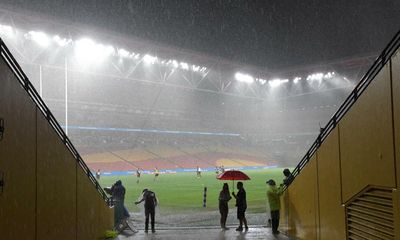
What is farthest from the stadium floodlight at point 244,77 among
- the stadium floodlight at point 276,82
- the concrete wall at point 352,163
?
the concrete wall at point 352,163

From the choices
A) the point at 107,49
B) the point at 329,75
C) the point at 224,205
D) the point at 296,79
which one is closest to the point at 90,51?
the point at 107,49

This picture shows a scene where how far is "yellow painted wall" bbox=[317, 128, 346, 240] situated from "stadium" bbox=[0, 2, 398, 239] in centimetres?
1669

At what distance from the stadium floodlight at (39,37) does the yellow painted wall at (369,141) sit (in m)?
39.3

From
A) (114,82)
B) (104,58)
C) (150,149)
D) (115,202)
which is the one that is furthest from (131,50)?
(115,202)

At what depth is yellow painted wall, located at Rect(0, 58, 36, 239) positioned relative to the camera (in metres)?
6.02

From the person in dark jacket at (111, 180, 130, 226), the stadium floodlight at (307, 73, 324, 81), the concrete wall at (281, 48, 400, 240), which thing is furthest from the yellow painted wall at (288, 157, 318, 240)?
the stadium floodlight at (307, 73, 324, 81)

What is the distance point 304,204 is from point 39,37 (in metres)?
38.3

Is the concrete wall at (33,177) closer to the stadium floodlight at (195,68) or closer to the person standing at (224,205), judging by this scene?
the person standing at (224,205)

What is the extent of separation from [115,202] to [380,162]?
9.76 meters

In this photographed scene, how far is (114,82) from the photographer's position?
2314 inches

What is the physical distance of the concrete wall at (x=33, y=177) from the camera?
6145 mm

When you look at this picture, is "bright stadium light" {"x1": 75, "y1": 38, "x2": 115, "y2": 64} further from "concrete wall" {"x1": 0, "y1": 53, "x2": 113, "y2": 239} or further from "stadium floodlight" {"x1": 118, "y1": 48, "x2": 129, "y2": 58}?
"concrete wall" {"x1": 0, "y1": 53, "x2": 113, "y2": 239}

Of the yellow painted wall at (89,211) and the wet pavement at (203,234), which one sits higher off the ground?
the yellow painted wall at (89,211)

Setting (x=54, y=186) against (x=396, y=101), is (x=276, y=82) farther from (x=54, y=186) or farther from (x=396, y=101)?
(x=396, y=101)
